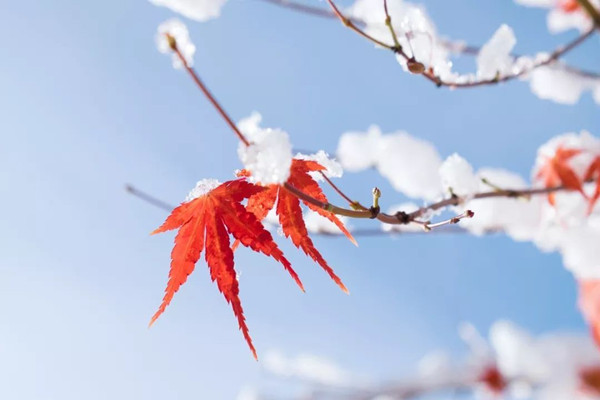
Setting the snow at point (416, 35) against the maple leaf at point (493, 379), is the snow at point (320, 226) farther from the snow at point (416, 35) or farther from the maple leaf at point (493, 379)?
the maple leaf at point (493, 379)

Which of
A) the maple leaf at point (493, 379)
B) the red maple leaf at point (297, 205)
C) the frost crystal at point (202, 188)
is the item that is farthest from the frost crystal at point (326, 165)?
the maple leaf at point (493, 379)

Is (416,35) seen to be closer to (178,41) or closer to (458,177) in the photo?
(458,177)

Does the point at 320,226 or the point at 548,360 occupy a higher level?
the point at 320,226

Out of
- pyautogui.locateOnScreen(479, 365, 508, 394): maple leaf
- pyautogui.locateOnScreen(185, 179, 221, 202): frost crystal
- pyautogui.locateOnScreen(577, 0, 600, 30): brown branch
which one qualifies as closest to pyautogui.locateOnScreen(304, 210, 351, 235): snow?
pyautogui.locateOnScreen(185, 179, 221, 202): frost crystal

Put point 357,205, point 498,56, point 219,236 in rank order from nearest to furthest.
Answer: point 357,205 < point 219,236 < point 498,56

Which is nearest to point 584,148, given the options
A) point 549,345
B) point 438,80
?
point 438,80

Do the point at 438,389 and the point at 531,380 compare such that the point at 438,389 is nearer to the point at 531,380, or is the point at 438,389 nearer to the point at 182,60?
the point at 531,380

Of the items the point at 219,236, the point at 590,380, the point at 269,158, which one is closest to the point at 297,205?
the point at 219,236

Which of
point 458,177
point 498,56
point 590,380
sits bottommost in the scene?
point 590,380
